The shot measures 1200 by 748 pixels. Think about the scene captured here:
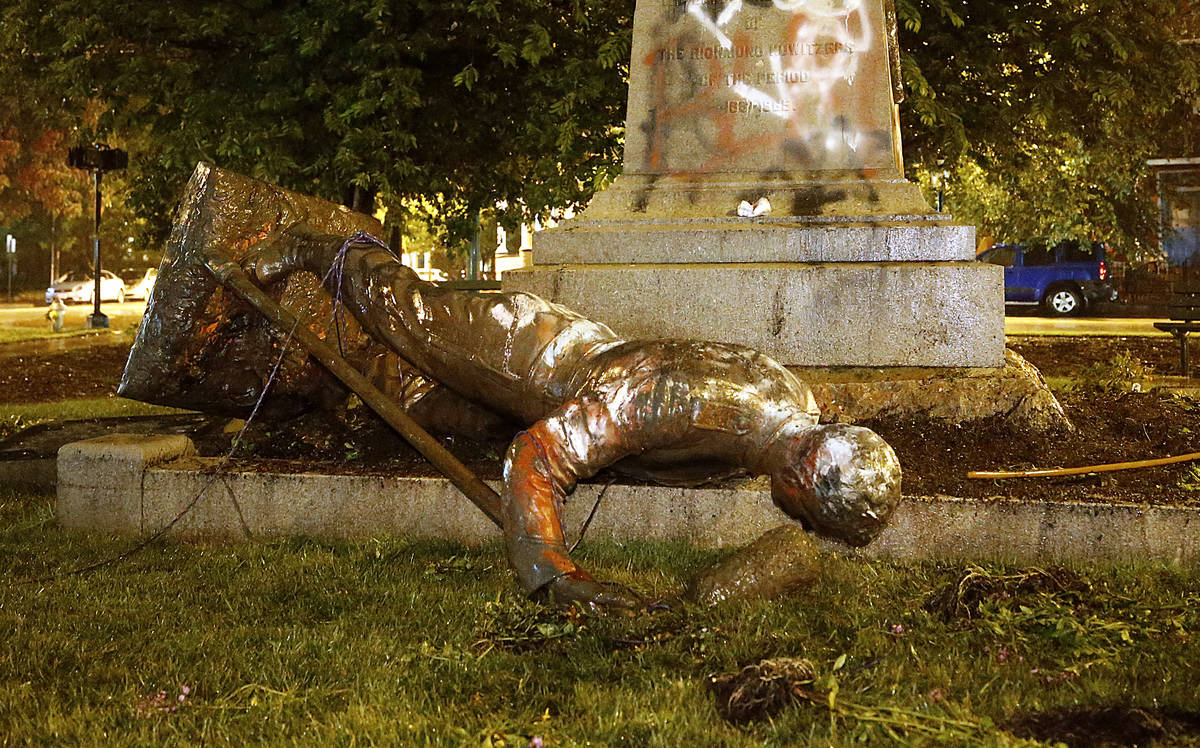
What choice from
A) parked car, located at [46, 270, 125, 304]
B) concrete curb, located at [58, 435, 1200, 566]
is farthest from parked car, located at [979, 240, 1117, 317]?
parked car, located at [46, 270, 125, 304]

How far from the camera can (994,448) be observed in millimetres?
5469

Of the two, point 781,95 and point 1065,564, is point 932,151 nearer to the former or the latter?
point 781,95

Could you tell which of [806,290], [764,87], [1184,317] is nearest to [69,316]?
[1184,317]

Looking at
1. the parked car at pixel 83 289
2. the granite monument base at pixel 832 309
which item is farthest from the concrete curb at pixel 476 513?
the parked car at pixel 83 289

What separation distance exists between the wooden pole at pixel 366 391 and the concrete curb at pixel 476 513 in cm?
31

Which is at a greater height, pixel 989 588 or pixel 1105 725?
pixel 989 588

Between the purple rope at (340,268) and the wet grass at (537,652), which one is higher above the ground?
the purple rope at (340,268)

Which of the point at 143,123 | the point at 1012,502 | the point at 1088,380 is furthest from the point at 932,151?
the point at 1012,502

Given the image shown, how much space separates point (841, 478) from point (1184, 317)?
9.94 meters

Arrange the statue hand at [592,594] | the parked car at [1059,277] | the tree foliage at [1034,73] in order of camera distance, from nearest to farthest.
Answer: the statue hand at [592,594], the tree foliage at [1034,73], the parked car at [1059,277]

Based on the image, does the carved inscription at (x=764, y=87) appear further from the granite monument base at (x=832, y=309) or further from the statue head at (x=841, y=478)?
the statue head at (x=841, y=478)

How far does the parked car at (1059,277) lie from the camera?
27.9 meters

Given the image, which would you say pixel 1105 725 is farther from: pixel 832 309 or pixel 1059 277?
pixel 1059 277

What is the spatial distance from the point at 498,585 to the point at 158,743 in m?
1.49
